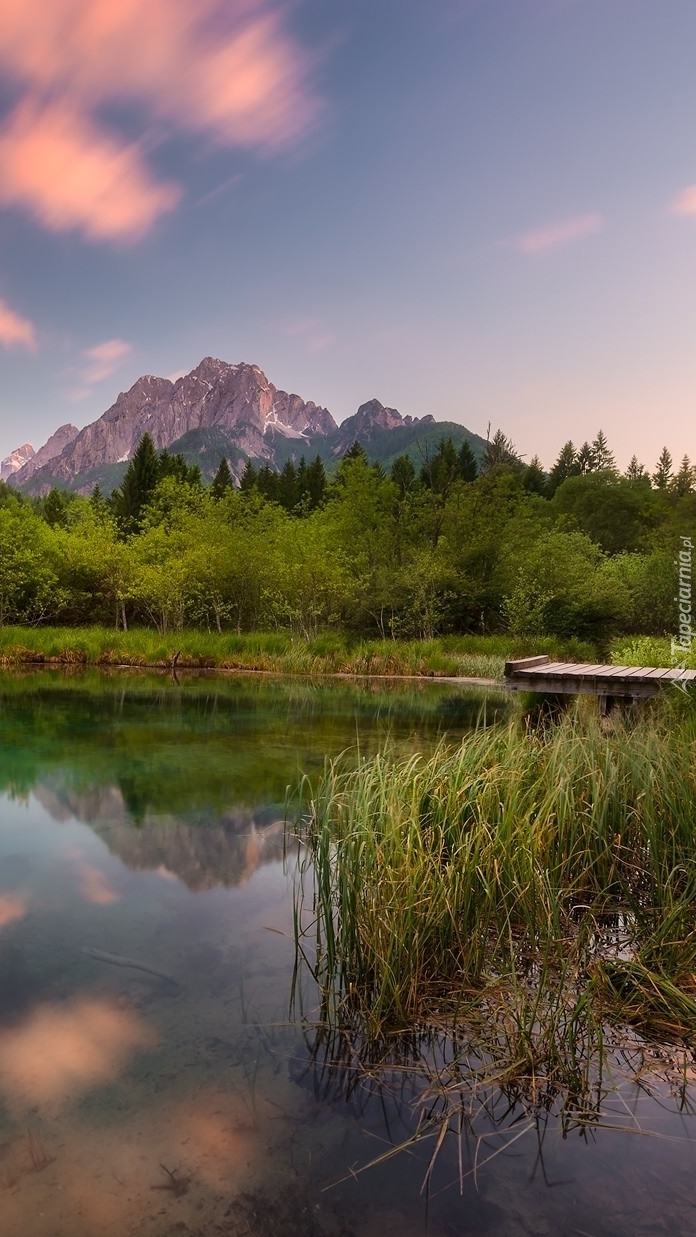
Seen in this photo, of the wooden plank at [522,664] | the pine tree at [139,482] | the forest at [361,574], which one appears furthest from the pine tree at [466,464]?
the wooden plank at [522,664]

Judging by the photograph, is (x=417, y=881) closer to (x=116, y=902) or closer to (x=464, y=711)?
(x=116, y=902)

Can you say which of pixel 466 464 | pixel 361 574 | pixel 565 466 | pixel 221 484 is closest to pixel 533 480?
pixel 466 464

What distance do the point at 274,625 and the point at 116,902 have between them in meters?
24.3

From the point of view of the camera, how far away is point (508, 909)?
3.67 metres

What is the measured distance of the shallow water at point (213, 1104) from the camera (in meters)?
2.46

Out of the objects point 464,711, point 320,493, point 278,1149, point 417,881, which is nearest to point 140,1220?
point 278,1149

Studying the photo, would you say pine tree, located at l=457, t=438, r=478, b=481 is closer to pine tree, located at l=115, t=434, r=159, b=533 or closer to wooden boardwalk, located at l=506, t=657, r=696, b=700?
pine tree, located at l=115, t=434, r=159, b=533

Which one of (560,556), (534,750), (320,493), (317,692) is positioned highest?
(320,493)

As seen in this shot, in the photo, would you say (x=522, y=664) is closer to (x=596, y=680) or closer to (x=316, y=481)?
(x=596, y=680)

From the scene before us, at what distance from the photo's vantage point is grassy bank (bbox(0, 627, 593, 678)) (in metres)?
21.3

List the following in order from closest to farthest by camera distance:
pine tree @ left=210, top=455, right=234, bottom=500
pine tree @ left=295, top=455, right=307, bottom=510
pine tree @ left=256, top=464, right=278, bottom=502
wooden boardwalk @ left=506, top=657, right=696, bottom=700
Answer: wooden boardwalk @ left=506, top=657, right=696, bottom=700, pine tree @ left=210, top=455, right=234, bottom=500, pine tree @ left=295, top=455, right=307, bottom=510, pine tree @ left=256, top=464, right=278, bottom=502

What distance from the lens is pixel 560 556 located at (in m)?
27.2

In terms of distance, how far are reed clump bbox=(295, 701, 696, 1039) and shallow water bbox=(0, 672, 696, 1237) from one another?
1.15ft

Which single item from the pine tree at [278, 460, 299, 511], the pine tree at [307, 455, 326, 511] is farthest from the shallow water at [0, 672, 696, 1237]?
the pine tree at [307, 455, 326, 511]
